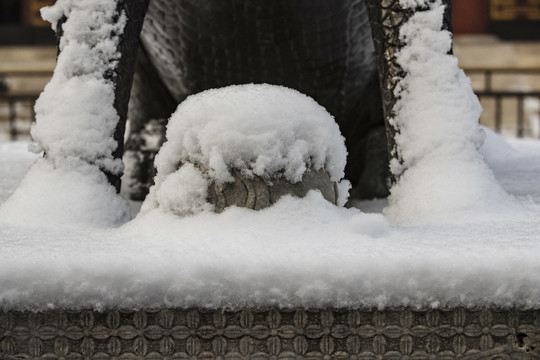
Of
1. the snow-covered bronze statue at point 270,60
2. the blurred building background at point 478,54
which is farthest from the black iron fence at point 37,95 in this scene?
the snow-covered bronze statue at point 270,60

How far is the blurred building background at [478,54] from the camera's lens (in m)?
8.30

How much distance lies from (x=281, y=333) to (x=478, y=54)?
25.6ft

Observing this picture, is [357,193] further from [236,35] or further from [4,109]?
[4,109]

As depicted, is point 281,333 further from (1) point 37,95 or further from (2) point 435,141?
(1) point 37,95

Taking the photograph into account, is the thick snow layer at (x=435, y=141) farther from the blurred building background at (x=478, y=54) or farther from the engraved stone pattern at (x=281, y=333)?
the blurred building background at (x=478, y=54)

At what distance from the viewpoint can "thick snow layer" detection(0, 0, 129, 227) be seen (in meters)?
1.56

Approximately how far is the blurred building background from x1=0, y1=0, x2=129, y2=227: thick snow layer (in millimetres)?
6618

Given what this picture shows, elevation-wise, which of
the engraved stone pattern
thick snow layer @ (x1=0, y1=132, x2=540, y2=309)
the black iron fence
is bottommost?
the black iron fence

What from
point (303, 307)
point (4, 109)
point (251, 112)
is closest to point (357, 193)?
point (251, 112)

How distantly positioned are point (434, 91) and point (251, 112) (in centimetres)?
50

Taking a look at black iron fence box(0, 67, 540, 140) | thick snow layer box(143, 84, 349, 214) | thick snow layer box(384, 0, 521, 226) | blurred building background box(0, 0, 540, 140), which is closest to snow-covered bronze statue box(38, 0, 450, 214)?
thick snow layer box(384, 0, 521, 226)

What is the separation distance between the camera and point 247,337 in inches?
45.5

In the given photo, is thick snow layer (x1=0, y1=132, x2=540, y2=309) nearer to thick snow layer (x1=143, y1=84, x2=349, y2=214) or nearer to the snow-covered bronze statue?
thick snow layer (x1=143, y1=84, x2=349, y2=214)

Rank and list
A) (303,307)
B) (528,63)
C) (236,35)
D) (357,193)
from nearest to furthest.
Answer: (303,307), (236,35), (357,193), (528,63)
